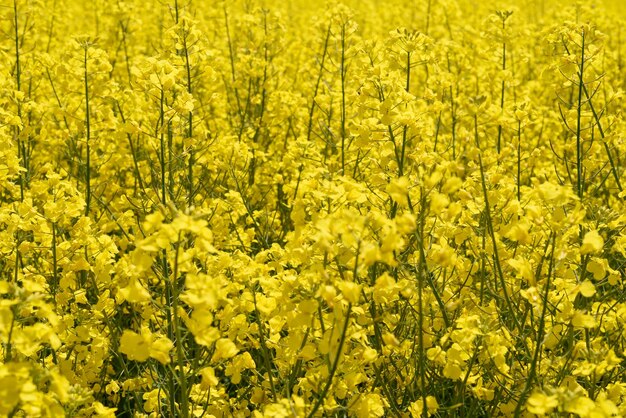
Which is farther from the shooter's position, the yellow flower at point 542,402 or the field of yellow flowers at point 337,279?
the field of yellow flowers at point 337,279

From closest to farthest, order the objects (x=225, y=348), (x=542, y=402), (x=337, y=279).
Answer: (x=542, y=402) < (x=225, y=348) < (x=337, y=279)

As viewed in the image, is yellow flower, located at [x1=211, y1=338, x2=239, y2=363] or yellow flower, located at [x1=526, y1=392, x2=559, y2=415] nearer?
yellow flower, located at [x1=526, y1=392, x2=559, y2=415]

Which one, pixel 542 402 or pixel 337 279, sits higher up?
pixel 337 279

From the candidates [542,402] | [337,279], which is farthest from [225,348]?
[542,402]

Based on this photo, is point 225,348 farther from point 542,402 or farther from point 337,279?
point 542,402

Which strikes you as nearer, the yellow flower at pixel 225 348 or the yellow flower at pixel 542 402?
the yellow flower at pixel 542 402

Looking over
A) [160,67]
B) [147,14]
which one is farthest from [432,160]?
[147,14]

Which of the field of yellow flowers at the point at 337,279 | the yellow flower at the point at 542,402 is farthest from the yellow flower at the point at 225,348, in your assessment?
the yellow flower at the point at 542,402

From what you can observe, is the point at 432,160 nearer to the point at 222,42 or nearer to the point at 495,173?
the point at 495,173

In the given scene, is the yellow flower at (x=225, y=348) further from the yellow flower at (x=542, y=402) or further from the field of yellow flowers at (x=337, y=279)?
the yellow flower at (x=542, y=402)

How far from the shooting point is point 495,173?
9.56ft

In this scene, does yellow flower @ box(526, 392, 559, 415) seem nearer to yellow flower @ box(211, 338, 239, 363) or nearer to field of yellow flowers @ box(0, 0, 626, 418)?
field of yellow flowers @ box(0, 0, 626, 418)

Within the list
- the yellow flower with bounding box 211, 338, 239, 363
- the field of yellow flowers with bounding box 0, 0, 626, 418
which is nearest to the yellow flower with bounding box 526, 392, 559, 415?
the field of yellow flowers with bounding box 0, 0, 626, 418

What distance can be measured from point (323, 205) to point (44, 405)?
1487mm
